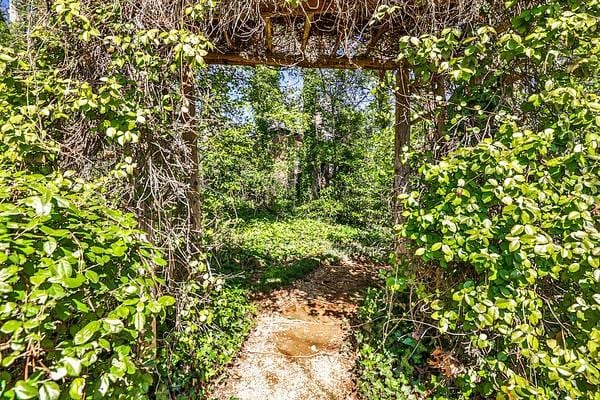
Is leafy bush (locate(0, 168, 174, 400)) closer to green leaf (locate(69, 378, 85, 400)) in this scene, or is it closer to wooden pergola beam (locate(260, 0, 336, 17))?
green leaf (locate(69, 378, 85, 400))

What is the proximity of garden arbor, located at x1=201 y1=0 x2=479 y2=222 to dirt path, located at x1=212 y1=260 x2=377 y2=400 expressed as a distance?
55.3 inches

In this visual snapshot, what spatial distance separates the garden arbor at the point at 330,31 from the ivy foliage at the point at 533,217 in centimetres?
47

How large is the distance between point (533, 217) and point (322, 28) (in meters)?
2.33

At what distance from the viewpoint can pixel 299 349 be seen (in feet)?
9.95

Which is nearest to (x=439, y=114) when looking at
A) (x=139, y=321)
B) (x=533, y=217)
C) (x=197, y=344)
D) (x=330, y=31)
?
(x=533, y=217)

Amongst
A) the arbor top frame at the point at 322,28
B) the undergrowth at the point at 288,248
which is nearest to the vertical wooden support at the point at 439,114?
the arbor top frame at the point at 322,28

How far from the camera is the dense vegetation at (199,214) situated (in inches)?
37.0

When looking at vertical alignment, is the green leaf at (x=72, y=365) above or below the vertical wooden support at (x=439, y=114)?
below

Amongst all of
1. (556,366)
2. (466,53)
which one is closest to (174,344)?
(556,366)

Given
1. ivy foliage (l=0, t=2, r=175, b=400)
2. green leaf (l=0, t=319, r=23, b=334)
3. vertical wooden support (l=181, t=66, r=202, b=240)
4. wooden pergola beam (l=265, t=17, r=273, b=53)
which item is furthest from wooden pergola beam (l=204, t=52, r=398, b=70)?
green leaf (l=0, t=319, r=23, b=334)

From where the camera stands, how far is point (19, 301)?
2.75 feet

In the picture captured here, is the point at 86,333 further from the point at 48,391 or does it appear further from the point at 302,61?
the point at 302,61

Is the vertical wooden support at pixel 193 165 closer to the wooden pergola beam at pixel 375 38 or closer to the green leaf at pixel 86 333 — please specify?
the green leaf at pixel 86 333

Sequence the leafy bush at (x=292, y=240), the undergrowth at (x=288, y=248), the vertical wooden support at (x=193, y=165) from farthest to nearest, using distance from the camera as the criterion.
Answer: the leafy bush at (x=292, y=240) → the undergrowth at (x=288, y=248) → the vertical wooden support at (x=193, y=165)
